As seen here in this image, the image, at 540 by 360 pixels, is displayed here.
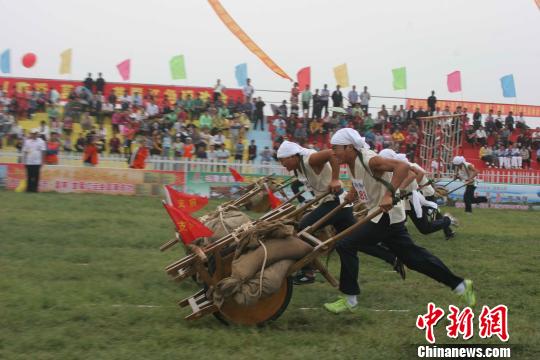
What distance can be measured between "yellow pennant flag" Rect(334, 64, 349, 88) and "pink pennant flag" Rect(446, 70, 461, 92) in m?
5.10

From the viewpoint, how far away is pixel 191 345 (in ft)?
16.9

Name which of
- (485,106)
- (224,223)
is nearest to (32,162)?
(224,223)

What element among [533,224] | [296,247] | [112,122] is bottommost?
[533,224]

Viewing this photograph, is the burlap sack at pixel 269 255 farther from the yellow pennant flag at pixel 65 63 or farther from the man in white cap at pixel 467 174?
the yellow pennant flag at pixel 65 63

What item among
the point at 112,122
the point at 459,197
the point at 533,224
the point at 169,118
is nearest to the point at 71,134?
the point at 112,122

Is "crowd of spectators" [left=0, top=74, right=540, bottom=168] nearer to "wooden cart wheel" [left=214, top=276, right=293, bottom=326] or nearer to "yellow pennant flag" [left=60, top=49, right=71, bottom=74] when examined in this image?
"yellow pennant flag" [left=60, top=49, right=71, bottom=74]

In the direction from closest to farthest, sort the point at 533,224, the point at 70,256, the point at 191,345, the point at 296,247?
1. the point at 191,345
2. the point at 296,247
3. the point at 70,256
4. the point at 533,224

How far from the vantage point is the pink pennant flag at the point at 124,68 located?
29.4 m

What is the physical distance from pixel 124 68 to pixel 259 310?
2528 cm

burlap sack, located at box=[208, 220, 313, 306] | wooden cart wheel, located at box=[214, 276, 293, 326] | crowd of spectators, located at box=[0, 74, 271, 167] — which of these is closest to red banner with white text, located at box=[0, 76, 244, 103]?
crowd of spectators, located at box=[0, 74, 271, 167]

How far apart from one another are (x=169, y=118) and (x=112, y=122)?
1.98m

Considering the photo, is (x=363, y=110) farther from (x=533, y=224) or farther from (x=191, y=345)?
(x=191, y=345)

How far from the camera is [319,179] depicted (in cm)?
750

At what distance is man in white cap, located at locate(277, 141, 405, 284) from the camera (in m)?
7.15
